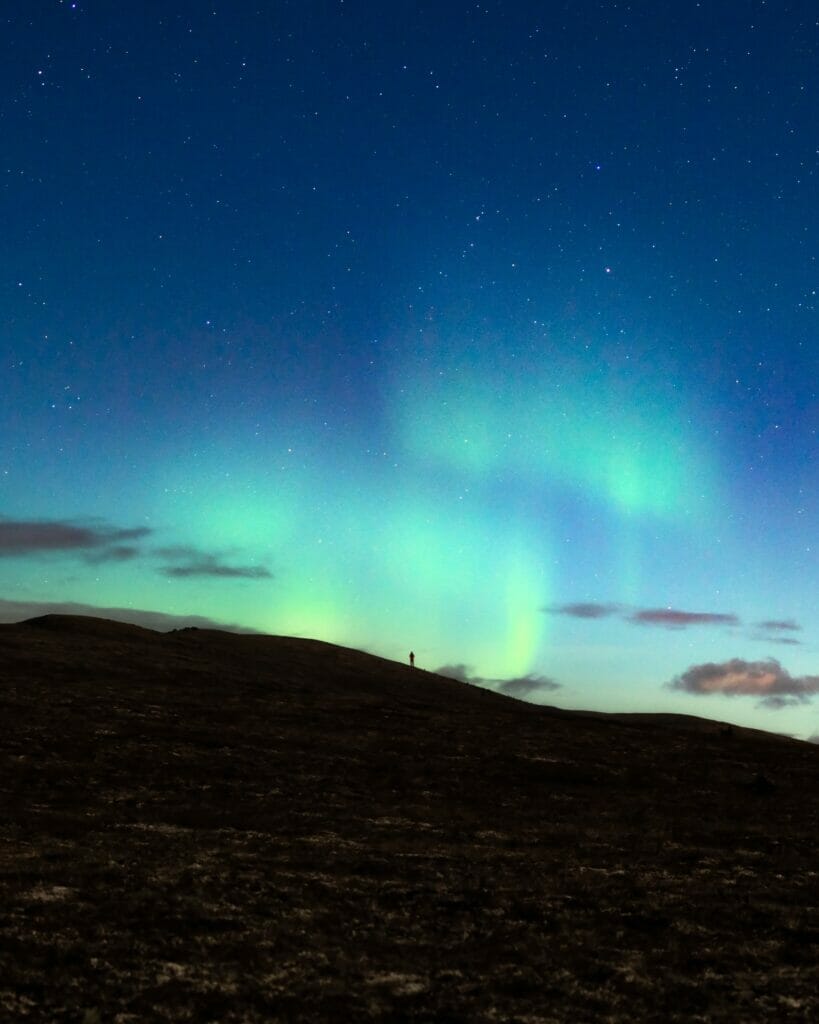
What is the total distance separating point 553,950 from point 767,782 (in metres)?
27.6

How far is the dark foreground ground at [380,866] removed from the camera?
45.6 feet

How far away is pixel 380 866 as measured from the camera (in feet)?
73.1

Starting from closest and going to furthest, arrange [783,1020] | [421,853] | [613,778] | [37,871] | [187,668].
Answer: [783,1020]
[37,871]
[421,853]
[613,778]
[187,668]

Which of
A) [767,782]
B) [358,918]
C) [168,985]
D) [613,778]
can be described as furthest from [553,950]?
[767,782]

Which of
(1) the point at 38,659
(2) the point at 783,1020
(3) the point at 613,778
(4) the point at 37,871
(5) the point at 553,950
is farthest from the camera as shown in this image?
(1) the point at 38,659

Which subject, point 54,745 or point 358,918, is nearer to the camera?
→ point 358,918

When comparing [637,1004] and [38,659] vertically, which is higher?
[38,659]

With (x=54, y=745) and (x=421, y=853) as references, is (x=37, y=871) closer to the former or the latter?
(x=421, y=853)

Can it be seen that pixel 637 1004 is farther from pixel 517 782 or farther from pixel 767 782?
pixel 767 782

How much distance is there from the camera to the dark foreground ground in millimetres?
13891

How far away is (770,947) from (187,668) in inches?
1901

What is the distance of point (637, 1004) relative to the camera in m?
13.7

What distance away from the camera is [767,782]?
39.9 m

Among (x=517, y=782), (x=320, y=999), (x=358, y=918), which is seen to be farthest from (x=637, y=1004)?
(x=517, y=782)
